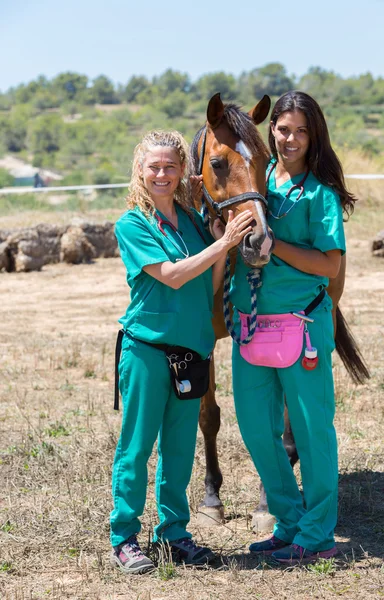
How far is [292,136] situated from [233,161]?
0.87 ft

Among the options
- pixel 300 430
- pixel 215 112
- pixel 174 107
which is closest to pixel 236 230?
pixel 215 112

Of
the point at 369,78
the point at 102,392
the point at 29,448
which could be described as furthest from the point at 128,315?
the point at 369,78

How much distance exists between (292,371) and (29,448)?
7.38 feet

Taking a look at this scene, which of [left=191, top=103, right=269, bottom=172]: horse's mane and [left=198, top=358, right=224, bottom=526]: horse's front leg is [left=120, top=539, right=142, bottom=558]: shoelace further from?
[left=191, top=103, right=269, bottom=172]: horse's mane

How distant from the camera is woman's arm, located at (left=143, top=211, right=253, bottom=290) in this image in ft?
10.1

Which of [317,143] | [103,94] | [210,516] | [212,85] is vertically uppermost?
[212,85]

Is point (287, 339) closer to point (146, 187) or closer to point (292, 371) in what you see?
point (292, 371)

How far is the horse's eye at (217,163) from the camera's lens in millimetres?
3401

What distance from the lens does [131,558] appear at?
328cm

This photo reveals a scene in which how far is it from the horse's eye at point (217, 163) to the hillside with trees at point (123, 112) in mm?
18034

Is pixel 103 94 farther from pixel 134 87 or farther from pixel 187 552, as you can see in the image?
pixel 187 552

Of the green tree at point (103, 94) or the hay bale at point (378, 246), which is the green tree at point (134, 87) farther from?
the hay bale at point (378, 246)

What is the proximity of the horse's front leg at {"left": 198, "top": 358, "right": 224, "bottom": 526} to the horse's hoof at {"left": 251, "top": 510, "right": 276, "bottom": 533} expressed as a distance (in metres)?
0.19

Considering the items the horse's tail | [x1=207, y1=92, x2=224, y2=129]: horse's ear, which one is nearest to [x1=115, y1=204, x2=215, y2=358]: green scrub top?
[x1=207, y1=92, x2=224, y2=129]: horse's ear
